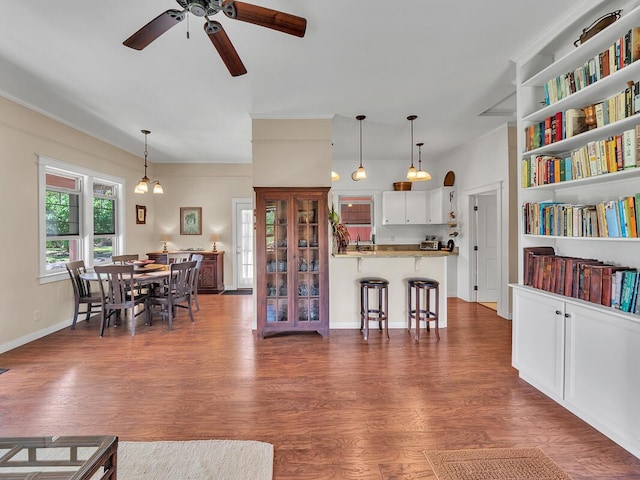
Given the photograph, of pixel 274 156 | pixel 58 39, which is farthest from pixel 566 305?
pixel 58 39

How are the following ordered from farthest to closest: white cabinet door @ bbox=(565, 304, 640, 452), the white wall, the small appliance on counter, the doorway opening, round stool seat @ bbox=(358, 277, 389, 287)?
the small appliance on counter, the doorway opening, the white wall, round stool seat @ bbox=(358, 277, 389, 287), white cabinet door @ bbox=(565, 304, 640, 452)

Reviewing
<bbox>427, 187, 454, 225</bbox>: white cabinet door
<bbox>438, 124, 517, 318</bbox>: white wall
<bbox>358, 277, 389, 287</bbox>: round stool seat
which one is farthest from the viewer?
<bbox>427, 187, 454, 225</bbox>: white cabinet door

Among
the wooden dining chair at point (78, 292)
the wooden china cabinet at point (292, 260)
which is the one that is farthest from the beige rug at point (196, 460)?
the wooden dining chair at point (78, 292)

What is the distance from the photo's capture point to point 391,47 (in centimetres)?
270

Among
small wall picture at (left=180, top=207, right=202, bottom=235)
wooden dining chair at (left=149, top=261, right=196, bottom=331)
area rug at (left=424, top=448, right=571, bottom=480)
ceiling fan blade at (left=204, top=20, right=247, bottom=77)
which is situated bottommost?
area rug at (left=424, top=448, right=571, bottom=480)

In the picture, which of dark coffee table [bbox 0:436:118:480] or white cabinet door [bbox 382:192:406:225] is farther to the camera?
white cabinet door [bbox 382:192:406:225]

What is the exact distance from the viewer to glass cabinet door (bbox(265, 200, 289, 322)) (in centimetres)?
402

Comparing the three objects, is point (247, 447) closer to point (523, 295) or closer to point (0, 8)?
point (523, 295)

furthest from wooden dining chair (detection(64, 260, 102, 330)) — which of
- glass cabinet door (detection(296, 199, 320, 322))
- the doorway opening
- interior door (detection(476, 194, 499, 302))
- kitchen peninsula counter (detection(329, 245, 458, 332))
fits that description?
interior door (detection(476, 194, 499, 302))

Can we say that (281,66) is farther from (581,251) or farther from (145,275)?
(145,275)

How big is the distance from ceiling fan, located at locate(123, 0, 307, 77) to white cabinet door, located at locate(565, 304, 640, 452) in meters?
2.68

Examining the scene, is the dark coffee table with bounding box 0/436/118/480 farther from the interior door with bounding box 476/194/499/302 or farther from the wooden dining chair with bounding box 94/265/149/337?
the interior door with bounding box 476/194/499/302

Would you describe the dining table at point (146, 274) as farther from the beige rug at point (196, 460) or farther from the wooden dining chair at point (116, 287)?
Answer: the beige rug at point (196, 460)

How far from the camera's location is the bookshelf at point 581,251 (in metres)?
1.91
